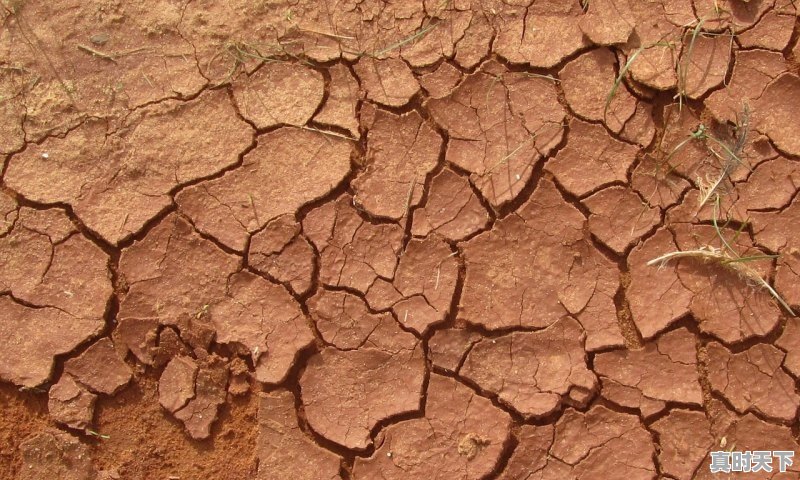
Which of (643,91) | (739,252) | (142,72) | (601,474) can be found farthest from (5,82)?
(739,252)

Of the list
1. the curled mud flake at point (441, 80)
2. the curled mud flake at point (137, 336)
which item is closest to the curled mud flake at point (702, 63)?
the curled mud flake at point (441, 80)

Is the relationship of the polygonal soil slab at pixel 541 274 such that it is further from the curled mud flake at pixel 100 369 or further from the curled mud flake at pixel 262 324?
the curled mud flake at pixel 100 369

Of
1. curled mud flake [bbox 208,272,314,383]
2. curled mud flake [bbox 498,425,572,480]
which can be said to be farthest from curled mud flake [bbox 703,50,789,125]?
curled mud flake [bbox 208,272,314,383]

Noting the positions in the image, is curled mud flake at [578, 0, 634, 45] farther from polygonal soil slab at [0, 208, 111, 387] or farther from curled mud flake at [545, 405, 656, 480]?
polygonal soil slab at [0, 208, 111, 387]

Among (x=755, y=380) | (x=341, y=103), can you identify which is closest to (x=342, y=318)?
(x=341, y=103)

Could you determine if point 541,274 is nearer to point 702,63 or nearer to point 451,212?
point 451,212

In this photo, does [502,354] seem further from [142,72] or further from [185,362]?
[142,72]
